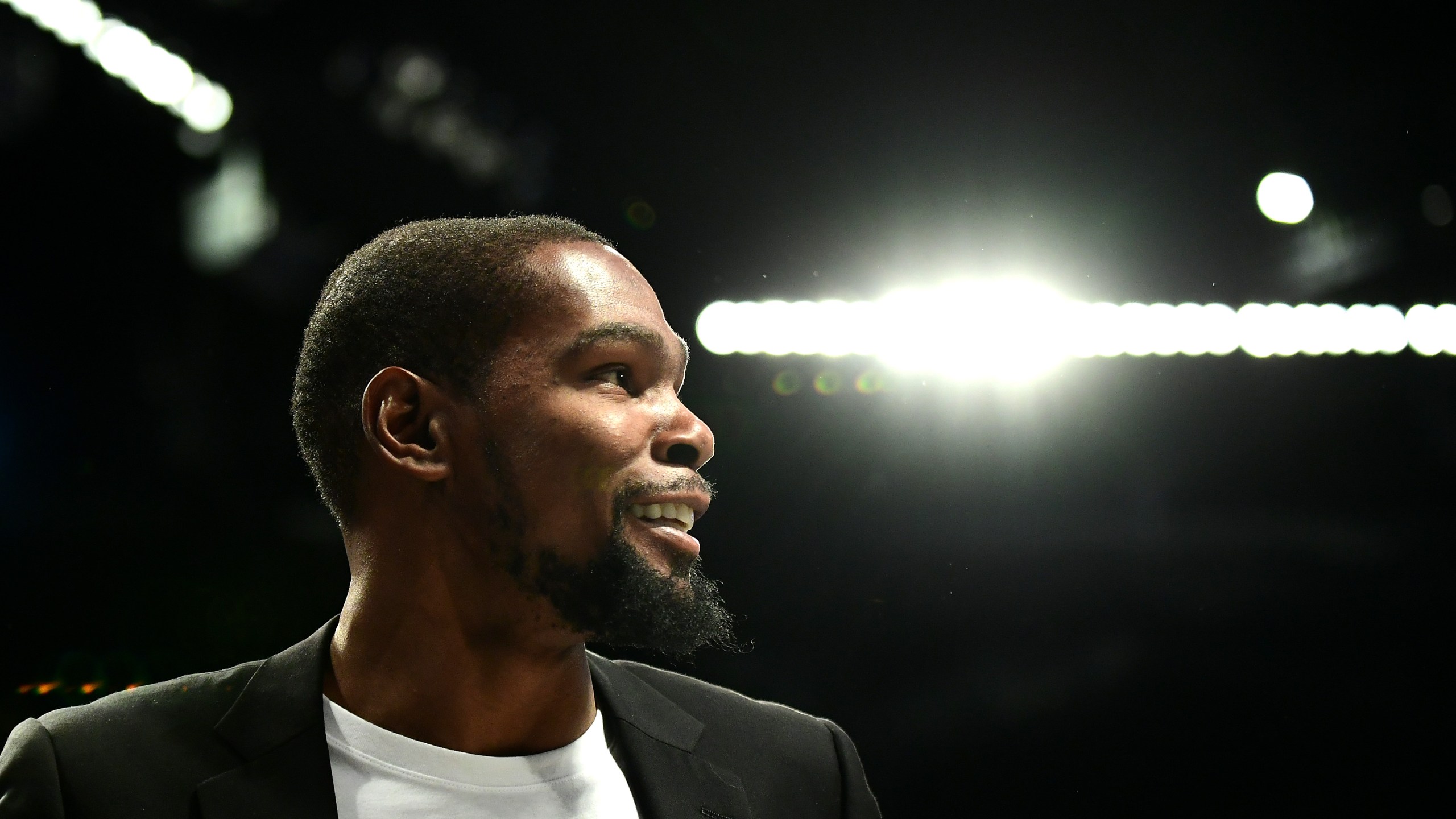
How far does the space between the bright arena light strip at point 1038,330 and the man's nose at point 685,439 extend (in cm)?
92

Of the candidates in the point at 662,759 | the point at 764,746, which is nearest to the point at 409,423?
the point at 662,759

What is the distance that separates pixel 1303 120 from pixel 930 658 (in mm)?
1420

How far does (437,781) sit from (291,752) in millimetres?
182

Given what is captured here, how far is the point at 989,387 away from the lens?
8.13ft

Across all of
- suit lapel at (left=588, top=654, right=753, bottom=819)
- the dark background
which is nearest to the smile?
suit lapel at (left=588, top=654, right=753, bottom=819)

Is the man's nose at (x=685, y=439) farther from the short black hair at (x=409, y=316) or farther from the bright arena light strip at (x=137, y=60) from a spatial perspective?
the bright arena light strip at (x=137, y=60)

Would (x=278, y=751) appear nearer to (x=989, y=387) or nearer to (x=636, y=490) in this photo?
(x=636, y=490)

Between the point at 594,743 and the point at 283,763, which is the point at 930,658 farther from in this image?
the point at 283,763

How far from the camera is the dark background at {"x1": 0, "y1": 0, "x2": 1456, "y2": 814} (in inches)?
81.6

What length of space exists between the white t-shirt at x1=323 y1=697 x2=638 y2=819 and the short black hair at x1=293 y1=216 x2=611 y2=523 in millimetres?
322

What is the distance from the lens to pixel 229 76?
6.61ft

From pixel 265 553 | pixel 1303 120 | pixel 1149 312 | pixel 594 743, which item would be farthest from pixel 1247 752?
pixel 265 553

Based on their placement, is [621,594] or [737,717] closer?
[621,594]

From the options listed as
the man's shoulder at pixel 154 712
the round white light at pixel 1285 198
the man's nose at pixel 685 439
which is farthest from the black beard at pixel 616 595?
the round white light at pixel 1285 198
